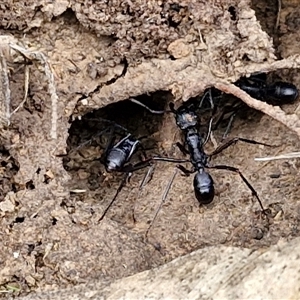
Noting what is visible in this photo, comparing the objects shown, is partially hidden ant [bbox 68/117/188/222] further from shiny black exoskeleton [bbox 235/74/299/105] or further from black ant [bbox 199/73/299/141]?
shiny black exoskeleton [bbox 235/74/299/105]

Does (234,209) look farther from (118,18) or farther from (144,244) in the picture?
(118,18)

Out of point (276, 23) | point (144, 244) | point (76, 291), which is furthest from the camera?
point (276, 23)

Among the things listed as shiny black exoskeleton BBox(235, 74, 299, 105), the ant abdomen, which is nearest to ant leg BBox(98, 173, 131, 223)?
the ant abdomen

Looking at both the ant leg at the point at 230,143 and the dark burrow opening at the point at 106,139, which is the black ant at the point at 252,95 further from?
the dark burrow opening at the point at 106,139

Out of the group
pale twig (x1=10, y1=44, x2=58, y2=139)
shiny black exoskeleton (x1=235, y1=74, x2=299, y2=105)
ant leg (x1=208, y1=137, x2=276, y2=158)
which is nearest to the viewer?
pale twig (x1=10, y1=44, x2=58, y2=139)

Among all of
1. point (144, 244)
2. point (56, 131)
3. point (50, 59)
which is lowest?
point (144, 244)

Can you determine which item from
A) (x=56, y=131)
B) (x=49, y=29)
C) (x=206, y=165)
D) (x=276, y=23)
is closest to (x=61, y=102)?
(x=56, y=131)
